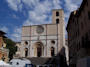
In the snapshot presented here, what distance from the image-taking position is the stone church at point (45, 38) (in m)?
46.6

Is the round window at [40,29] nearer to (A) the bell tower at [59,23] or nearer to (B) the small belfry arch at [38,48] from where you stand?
(B) the small belfry arch at [38,48]

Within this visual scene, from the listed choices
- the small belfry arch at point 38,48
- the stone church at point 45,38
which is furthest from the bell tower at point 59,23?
the small belfry arch at point 38,48

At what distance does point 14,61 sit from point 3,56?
4628 millimetres

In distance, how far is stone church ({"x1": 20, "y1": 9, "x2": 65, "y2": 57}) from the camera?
46562mm

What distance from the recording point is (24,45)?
4894cm

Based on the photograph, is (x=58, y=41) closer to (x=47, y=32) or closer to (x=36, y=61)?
(x=47, y=32)

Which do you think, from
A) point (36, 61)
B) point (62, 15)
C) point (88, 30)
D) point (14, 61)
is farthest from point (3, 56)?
point (62, 15)

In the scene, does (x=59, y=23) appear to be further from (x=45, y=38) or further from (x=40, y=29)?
(x=45, y=38)

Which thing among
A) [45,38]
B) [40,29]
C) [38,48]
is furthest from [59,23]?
[38,48]

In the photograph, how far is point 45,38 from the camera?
4791cm

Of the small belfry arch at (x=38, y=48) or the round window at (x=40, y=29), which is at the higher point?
the round window at (x=40, y=29)

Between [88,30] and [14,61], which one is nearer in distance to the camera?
[88,30]

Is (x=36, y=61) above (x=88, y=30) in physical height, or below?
below

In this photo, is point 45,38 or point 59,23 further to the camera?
point 59,23
